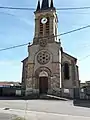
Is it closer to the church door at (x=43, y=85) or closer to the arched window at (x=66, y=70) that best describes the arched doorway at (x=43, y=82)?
the church door at (x=43, y=85)

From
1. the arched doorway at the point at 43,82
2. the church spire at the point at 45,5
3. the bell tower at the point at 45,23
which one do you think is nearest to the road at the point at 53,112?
the arched doorway at the point at 43,82

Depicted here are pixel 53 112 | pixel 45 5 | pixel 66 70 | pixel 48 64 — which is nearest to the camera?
pixel 53 112

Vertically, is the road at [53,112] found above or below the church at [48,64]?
below

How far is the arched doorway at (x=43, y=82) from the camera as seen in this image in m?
29.0

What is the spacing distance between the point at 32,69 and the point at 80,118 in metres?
18.7

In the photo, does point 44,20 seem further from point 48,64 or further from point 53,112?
point 53,112

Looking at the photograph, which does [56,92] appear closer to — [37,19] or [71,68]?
[71,68]

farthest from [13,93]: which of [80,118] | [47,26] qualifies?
[80,118]

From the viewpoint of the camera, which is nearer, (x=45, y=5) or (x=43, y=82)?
(x=43, y=82)

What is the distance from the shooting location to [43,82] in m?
29.3

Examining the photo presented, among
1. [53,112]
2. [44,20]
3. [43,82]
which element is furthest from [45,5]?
[53,112]

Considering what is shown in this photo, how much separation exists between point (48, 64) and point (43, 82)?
2991mm

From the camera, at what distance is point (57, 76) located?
92.5 ft

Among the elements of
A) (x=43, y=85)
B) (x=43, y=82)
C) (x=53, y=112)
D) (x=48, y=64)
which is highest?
(x=48, y=64)
